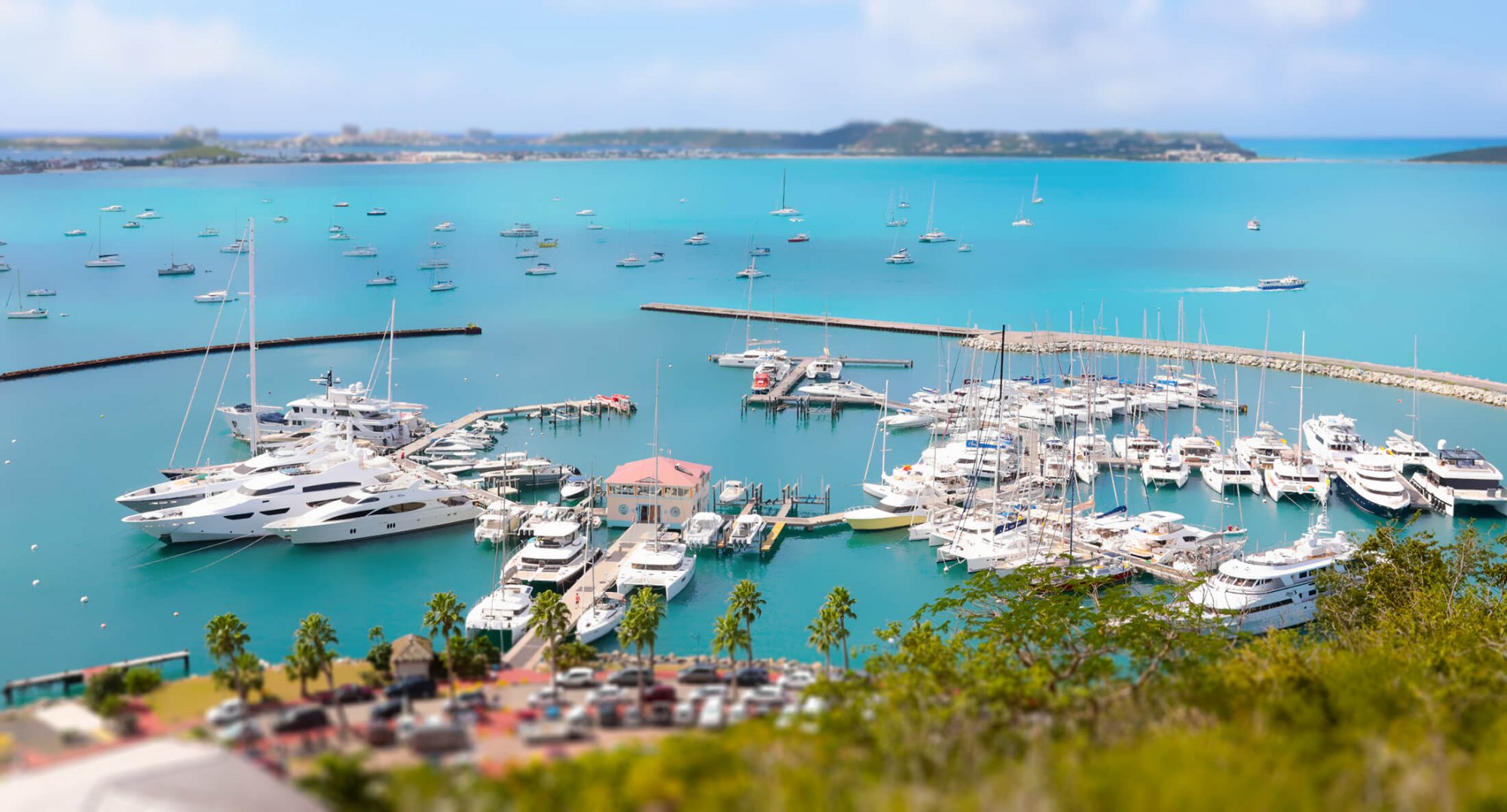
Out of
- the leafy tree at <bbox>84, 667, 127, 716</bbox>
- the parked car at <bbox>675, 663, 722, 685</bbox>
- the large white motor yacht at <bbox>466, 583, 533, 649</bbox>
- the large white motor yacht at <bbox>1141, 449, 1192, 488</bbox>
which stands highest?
the leafy tree at <bbox>84, 667, 127, 716</bbox>

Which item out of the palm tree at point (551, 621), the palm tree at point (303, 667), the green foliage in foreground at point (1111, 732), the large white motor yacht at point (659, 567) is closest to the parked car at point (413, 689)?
the palm tree at point (303, 667)

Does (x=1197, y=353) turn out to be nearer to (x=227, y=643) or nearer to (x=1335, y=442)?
(x=1335, y=442)

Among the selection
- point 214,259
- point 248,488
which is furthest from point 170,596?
point 214,259

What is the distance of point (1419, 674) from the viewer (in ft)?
69.7

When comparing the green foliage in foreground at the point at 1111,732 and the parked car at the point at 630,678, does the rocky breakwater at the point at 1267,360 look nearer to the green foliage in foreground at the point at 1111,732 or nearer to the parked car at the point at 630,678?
the green foliage in foreground at the point at 1111,732

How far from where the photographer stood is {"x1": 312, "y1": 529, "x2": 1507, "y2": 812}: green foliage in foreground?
1459 centimetres

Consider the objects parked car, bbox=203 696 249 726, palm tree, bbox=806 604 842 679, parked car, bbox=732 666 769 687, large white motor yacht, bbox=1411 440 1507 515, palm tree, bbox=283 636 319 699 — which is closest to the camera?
parked car, bbox=203 696 249 726

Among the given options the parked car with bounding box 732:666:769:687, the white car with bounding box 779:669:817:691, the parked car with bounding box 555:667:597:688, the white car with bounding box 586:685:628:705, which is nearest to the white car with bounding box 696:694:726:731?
the white car with bounding box 586:685:628:705

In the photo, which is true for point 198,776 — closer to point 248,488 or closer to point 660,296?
point 248,488

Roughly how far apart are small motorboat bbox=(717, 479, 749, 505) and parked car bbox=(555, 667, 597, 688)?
18322mm

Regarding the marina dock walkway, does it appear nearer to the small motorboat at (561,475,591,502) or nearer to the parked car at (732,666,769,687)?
the small motorboat at (561,475,591,502)

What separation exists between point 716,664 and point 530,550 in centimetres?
1116

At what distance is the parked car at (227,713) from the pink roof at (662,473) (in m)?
20.9

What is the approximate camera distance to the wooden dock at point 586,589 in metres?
30.3
